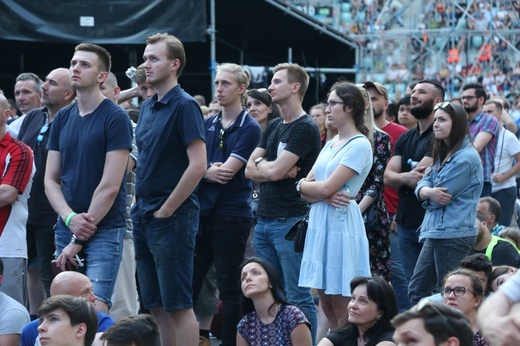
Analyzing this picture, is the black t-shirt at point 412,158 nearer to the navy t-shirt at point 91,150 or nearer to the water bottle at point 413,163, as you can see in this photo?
the water bottle at point 413,163

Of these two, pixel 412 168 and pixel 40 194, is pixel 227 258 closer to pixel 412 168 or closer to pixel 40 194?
pixel 40 194

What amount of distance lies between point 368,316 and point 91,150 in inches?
75.9

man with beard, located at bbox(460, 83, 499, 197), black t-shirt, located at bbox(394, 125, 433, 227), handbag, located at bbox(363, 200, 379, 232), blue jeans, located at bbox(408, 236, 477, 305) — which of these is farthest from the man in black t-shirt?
man with beard, located at bbox(460, 83, 499, 197)

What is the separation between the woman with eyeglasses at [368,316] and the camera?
5.88m

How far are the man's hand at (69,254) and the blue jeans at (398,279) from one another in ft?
9.71

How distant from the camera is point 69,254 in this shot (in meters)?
6.01

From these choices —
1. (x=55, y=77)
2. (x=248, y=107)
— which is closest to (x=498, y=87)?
(x=248, y=107)

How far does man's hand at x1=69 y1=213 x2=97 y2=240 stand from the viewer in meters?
5.96

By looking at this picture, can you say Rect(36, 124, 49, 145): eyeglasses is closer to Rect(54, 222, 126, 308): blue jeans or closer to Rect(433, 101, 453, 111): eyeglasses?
Rect(54, 222, 126, 308): blue jeans

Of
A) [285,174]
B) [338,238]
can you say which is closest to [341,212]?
[338,238]

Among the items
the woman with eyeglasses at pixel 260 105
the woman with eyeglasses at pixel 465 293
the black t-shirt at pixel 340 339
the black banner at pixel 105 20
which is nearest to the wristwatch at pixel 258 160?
the woman with eyeglasses at pixel 260 105

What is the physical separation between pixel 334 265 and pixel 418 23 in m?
18.0

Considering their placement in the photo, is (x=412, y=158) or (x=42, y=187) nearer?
(x=42, y=187)

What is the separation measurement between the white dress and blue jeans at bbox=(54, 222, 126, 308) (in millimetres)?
1267
